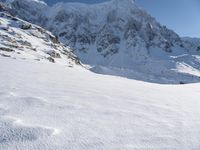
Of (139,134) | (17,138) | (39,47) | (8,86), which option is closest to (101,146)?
(139,134)

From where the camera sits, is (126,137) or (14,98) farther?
(14,98)

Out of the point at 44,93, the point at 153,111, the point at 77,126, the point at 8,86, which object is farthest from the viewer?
the point at 8,86

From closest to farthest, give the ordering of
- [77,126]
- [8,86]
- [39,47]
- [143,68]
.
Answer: [77,126]
[8,86]
[39,47]
[143,68]

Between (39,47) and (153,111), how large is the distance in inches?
2396

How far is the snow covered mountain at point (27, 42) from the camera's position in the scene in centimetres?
5378

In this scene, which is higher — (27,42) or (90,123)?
(90,123)

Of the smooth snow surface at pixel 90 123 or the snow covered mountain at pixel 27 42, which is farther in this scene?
the snow covered mountain at pixel 27 42

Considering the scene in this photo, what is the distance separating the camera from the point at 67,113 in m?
4.75

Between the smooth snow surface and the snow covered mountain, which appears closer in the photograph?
the smooth snow surface

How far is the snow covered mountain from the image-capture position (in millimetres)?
53781

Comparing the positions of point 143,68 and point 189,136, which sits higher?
point 189,136

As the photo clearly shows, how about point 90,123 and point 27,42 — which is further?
point 27,42

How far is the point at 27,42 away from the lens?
63094 mm

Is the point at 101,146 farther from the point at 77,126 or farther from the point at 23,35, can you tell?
the point at 23,35
